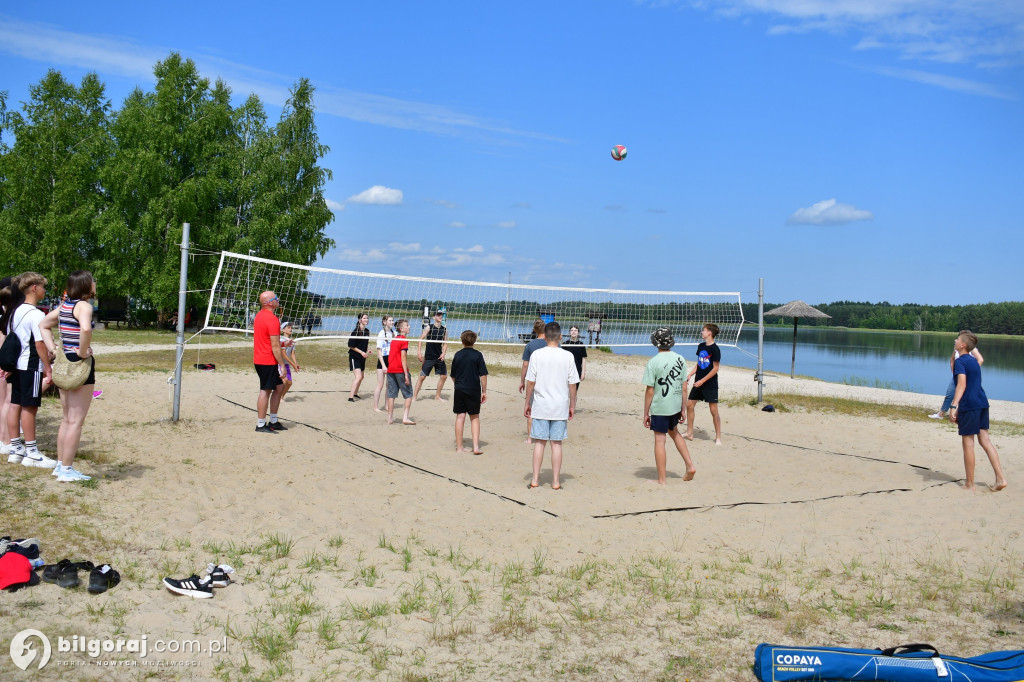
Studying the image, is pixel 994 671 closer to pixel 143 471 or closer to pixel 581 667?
pixel 581 667

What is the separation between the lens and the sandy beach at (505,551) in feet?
11.5

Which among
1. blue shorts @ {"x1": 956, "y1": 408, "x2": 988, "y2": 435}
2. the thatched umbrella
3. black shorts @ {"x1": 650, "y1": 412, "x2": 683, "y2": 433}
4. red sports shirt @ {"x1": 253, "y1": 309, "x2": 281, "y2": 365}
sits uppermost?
the thatched umbrella

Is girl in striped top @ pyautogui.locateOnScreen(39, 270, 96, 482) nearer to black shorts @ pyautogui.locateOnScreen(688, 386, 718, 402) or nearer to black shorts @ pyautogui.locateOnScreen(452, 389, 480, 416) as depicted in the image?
black shorts @ pyautogui.locateOnScreen(452, 389, 480, 416)

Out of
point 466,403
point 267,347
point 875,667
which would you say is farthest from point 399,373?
point 875,667

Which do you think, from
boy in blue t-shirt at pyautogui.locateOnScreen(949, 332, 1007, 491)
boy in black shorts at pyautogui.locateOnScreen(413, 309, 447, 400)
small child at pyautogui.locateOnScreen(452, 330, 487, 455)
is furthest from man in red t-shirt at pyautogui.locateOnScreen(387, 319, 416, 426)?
boy in blue t-shirt at pyautogui.locateOnScreen(949, 332, 1007, 491)

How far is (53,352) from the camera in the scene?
5.66 m

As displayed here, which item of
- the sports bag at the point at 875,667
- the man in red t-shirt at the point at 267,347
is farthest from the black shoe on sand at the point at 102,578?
the man in red t-shirt at the point at 267,347

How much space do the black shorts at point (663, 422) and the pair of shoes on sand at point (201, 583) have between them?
13.8 feet

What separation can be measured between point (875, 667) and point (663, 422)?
3.79m

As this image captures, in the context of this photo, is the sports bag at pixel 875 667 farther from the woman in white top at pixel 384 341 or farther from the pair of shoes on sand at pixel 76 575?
the woman in white top at pixel 384 341

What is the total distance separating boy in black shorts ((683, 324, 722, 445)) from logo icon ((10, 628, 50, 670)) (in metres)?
7.16

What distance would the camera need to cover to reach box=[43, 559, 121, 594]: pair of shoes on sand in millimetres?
3809

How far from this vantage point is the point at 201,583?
12.9 feet

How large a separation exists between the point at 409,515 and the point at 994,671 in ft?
12.7
